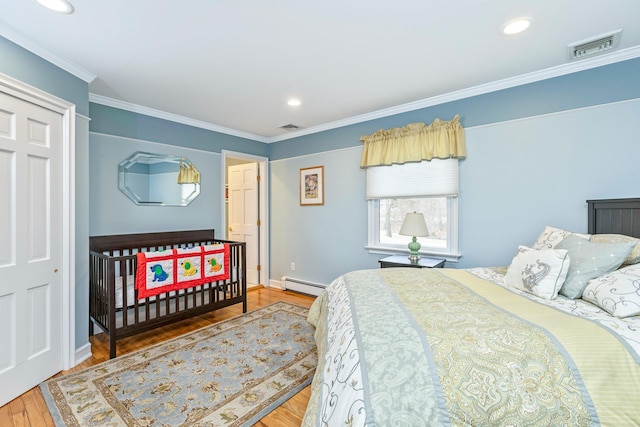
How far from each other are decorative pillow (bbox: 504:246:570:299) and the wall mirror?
3.69 metres

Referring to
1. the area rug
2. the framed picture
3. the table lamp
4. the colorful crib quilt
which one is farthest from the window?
the colorful crib quilt

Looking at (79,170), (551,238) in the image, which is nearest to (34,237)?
(79,170)

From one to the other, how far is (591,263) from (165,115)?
4.26 meters

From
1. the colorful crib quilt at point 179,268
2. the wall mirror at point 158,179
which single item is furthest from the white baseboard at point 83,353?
the wall mirror at point 158,179

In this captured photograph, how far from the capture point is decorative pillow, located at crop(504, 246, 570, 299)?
5.65 feet

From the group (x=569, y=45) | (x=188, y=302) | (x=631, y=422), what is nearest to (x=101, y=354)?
(x=188, y=302)

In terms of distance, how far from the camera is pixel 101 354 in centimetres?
261

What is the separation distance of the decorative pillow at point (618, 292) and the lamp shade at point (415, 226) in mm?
1495

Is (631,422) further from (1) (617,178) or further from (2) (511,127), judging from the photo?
(2) (511,127)

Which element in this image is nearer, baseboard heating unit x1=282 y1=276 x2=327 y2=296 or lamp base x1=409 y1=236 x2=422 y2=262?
lamp base x1=409 y1=236 x2=422 y2=262

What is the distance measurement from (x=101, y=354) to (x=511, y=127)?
4.29 m

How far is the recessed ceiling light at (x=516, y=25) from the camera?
189cm

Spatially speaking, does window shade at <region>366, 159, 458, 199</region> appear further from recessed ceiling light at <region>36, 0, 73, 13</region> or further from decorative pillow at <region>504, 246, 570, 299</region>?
recessed ceiling light at <region>36, 0, 73, 13</region>

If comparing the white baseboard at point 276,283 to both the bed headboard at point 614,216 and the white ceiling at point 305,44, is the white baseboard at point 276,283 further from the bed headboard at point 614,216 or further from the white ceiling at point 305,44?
the bed headboard at point 614,216
